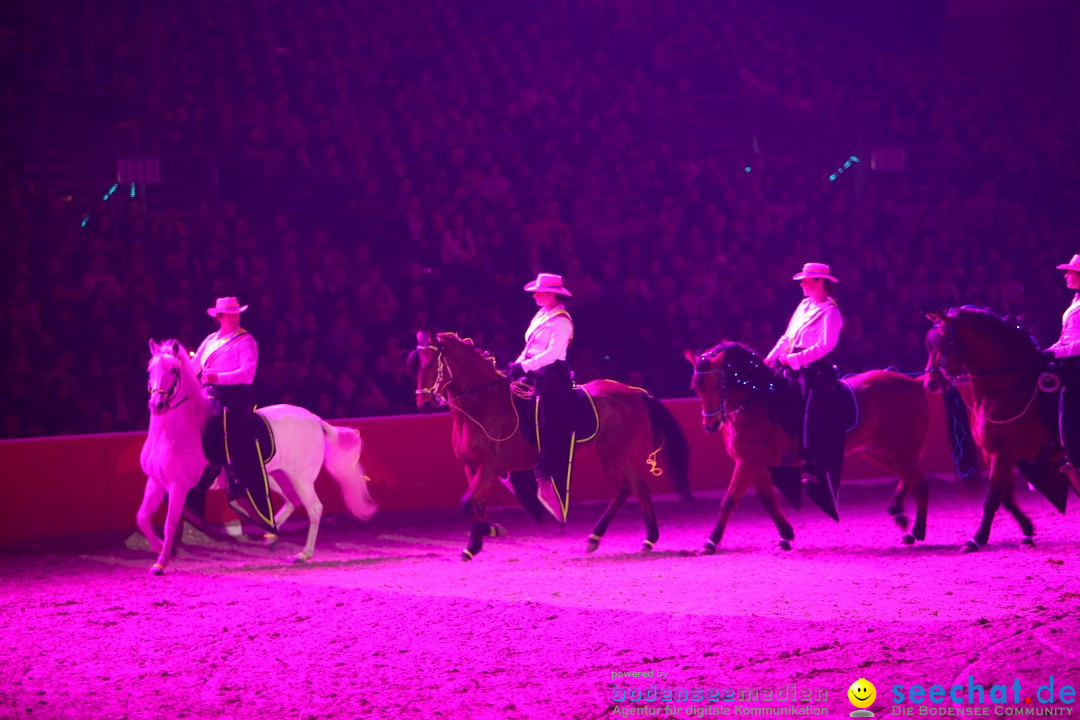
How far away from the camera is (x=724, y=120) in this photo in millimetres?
19688

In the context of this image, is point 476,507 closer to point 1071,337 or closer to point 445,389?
point 445,389

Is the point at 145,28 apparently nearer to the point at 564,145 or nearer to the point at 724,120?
the point at 564,145

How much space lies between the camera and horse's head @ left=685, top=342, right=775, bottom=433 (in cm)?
945

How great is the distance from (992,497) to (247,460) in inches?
Result: 237

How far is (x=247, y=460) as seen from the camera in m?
9.83

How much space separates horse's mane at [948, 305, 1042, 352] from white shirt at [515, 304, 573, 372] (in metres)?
3.07

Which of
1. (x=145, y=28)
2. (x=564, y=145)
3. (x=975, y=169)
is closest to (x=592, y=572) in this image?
(x=564, y=145)

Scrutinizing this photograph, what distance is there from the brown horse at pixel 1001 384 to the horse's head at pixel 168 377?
587 cm

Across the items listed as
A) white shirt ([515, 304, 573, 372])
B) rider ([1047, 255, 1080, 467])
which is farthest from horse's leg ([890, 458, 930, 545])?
white shirt ([515, 304, 573, 372])

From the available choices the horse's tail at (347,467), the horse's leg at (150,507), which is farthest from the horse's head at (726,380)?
the horse's leg at (150,507)

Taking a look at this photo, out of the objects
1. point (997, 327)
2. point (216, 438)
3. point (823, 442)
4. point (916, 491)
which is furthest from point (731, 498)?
point (216, 438)

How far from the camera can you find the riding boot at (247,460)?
979 cm

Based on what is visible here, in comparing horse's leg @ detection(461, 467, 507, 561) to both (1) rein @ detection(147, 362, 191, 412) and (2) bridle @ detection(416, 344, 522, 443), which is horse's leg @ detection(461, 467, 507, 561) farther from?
(1) rein @ detection(147, 362, 191, 412)

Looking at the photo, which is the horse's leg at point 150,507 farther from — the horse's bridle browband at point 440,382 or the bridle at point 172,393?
the horse's bridle browband at point 440,382
